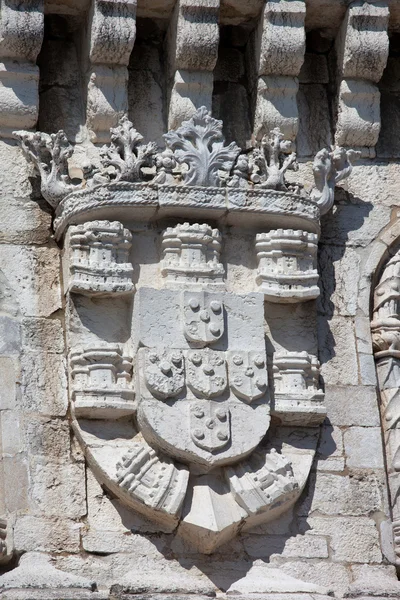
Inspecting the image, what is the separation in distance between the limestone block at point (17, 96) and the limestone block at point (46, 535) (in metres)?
1.96

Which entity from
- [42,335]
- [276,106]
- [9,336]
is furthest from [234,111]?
[9,336]

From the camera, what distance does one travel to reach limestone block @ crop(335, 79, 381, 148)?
933cm

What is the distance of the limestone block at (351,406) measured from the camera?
8750 millimetres

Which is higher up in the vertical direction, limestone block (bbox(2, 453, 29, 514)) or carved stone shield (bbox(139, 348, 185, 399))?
A: carved stone shield (bbox(139, 348, 185, 399))

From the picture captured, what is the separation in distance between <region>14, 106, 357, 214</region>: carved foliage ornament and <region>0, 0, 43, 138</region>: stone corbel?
140 millimetres

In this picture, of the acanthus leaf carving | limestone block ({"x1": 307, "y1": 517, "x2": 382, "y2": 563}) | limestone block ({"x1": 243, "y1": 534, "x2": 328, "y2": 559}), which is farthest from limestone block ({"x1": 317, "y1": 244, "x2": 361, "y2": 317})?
limestone block ({"x1": 243, "y1": 534, "x2": 328, "y2": 559})

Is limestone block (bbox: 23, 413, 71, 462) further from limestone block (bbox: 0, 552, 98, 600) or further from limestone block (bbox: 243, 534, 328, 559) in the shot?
limestone block (bbox: 243, 534, 328, 559)

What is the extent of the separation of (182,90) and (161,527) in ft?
7.29

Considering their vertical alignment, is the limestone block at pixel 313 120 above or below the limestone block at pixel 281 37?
below

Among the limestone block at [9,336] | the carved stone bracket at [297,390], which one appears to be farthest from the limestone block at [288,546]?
the limestone block at [9,336]

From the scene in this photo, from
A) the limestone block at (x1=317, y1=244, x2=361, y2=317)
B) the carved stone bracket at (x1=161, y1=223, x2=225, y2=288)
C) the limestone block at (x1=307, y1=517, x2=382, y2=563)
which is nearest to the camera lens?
the limestone block at (x1=307, y1=517, x2=382, y2=563)

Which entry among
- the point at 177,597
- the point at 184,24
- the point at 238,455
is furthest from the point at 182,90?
the point at 177,597

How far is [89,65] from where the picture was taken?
9031 millimetres

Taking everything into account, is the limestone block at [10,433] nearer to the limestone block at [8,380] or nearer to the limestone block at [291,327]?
the limestone block at [8,380]
